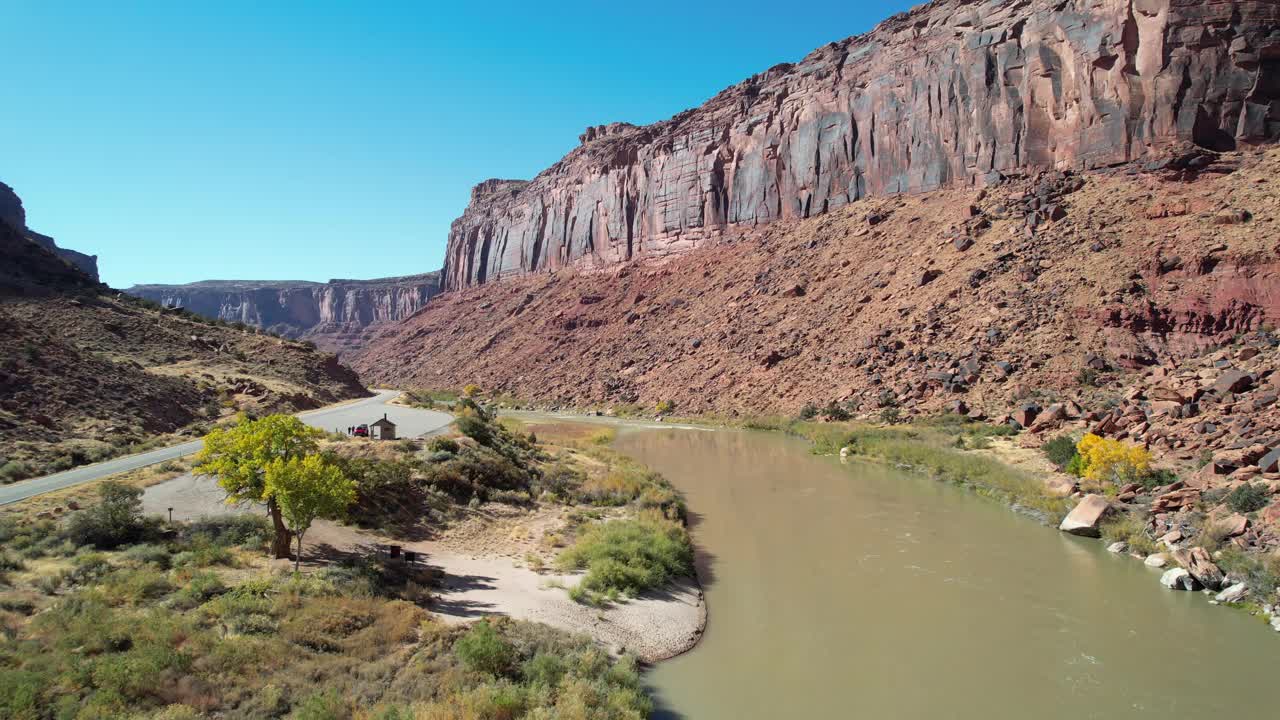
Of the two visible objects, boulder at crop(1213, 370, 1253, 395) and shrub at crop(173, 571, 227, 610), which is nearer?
shrub at crop(173, 571, 227, 610)

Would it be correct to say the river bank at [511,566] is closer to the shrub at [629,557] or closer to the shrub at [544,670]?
the shrub at [629,557]

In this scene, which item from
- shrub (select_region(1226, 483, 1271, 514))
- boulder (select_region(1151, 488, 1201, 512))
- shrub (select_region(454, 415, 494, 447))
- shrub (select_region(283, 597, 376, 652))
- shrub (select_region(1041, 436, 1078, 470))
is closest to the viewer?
shrub (select_region(283, 597, 376, 652))

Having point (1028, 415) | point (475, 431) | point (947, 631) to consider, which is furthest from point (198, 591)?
point (1028, 415)

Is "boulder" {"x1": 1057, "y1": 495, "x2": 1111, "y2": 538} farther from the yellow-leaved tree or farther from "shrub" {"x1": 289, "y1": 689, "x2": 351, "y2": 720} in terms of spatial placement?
"shrub" {"x1": 289, "y1": 689, "x2": 351, "y2": 720}

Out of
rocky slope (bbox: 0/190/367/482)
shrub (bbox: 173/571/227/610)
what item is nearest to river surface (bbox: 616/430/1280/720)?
shrub (bbox: 173/571/227/610)

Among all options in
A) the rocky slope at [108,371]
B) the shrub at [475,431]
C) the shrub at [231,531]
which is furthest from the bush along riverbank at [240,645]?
the shrub at [475,431]

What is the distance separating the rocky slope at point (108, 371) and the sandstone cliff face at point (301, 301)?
372 ft

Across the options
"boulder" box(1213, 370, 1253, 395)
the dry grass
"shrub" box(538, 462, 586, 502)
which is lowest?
"shrub" box(538, 462, 586, 502)

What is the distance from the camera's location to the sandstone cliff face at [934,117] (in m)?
41.8

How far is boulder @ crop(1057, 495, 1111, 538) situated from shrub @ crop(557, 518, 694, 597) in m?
10.4

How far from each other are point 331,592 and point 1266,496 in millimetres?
19950

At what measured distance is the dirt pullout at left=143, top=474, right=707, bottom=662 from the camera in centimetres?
1255

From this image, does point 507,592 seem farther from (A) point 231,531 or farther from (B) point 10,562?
(B) point 10,562

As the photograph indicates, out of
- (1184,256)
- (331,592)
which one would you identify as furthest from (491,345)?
(331,592)
